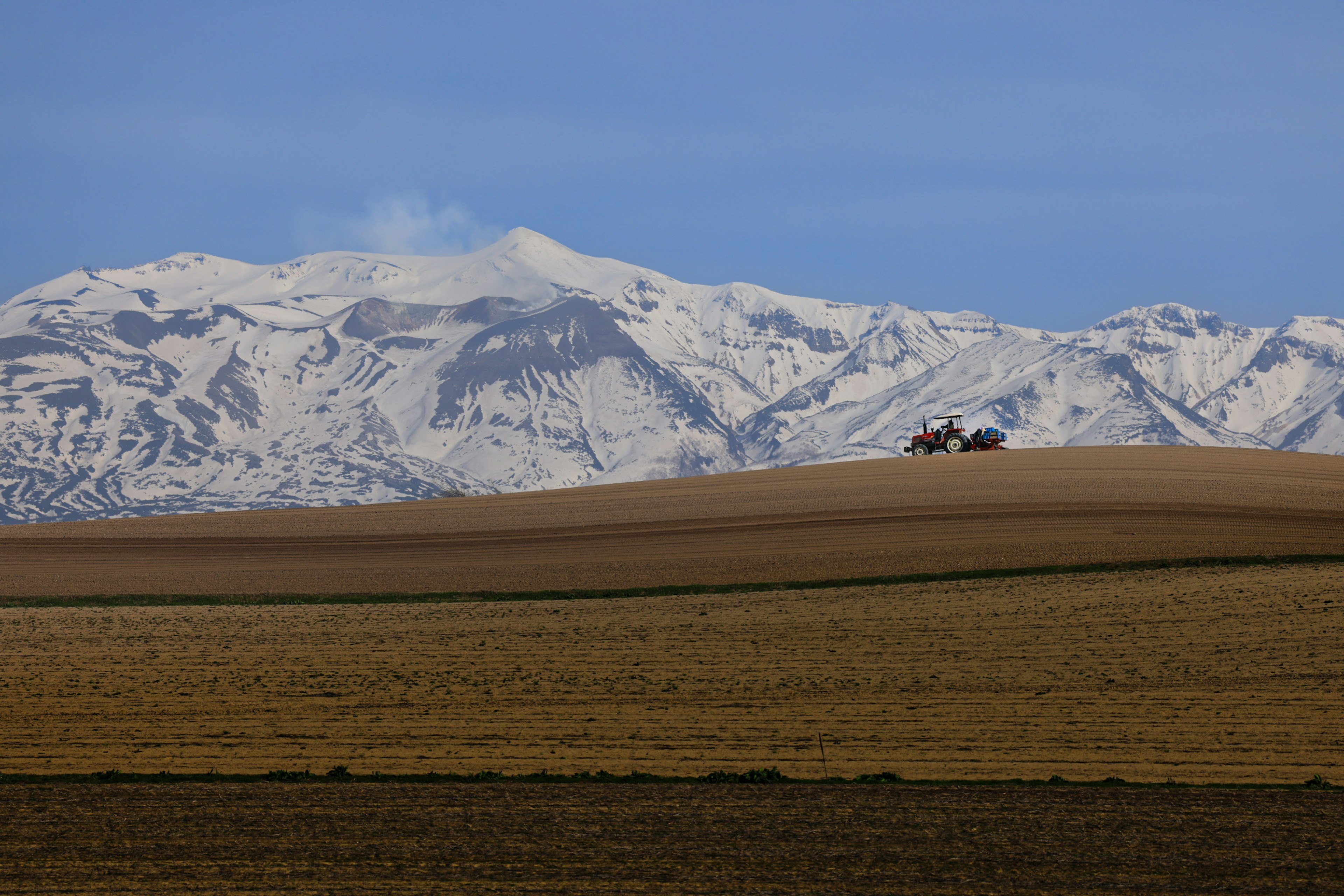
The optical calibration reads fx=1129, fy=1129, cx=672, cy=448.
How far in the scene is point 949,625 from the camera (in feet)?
123

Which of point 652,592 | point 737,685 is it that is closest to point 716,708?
point 737,685

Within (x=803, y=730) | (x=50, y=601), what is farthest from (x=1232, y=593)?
(x=50, y=601)

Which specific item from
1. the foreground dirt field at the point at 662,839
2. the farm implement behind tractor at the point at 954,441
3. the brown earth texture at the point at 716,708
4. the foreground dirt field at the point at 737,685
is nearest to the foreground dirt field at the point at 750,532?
the brown earth texture at the point at 716,708

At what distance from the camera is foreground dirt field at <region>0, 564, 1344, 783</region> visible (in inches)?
953

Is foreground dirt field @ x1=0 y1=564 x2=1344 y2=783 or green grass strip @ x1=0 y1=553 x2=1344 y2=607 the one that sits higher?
green grass strip @ x1=0 y1=553 x2=1344 y2=607

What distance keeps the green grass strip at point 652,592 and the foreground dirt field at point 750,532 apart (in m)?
0.92

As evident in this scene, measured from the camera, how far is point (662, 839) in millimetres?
18953

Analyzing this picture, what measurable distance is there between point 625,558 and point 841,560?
35.3 ft

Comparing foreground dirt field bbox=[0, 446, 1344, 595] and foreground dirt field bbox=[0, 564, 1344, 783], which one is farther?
foreground dirt field bbox=[0, 446, 1344, 595]

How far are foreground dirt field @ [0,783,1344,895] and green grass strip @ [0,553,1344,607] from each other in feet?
84.2

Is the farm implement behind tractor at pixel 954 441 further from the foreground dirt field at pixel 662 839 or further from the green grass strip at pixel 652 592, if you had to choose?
the foreground dirt field at pixel 662 839

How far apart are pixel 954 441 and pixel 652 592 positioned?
36.5m

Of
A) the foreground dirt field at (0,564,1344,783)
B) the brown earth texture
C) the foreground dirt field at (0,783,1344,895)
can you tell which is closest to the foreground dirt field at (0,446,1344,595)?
the brown earth texture

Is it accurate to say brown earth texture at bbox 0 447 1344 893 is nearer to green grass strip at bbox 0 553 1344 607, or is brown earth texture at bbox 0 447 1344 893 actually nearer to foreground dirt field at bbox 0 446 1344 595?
foreground dirt field at bbox 0 446 1344 595
